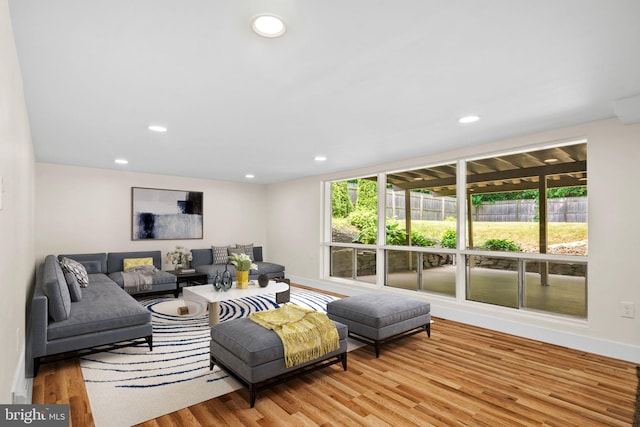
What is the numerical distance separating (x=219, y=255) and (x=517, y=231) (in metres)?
5.39

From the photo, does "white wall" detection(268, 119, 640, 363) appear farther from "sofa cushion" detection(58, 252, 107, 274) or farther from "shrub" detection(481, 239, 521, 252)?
"sofa cushion" detection(58, 252, 107, 274)

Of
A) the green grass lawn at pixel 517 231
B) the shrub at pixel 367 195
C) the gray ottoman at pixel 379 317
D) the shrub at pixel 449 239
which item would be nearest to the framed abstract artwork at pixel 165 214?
the shrub at pixel 367 195

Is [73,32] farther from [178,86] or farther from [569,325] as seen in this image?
[569,325]

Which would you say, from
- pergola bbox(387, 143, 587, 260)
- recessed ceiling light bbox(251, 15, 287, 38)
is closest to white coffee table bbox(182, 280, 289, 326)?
pergola bbox(387, 143, 587, 260)

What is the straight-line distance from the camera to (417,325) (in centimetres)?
373

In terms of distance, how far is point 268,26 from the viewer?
1.75m

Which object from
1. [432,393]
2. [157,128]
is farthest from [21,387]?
[432,393]

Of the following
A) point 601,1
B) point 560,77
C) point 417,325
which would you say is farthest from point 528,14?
point 417,325

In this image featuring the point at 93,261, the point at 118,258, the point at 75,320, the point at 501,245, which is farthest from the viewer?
the point at 118,258

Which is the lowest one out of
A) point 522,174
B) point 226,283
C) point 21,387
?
point 21,387

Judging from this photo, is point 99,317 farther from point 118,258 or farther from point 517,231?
point 517,231

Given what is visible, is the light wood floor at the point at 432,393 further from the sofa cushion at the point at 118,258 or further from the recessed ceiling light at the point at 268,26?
the sofa cushion at the point at 118,258

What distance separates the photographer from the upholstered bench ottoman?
245 cm

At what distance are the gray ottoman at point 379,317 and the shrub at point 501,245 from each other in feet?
4.41
